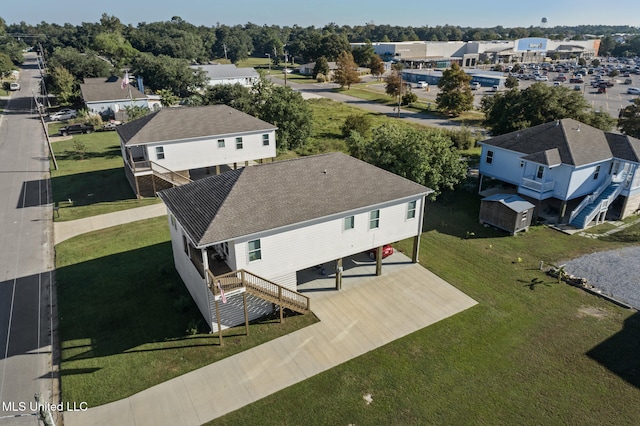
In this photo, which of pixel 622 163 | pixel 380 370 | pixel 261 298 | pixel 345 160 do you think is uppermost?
pixel 345 160

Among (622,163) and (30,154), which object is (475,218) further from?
(30,154)

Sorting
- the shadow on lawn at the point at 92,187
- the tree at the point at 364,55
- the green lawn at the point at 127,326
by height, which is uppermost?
the tree at the point at 364,55

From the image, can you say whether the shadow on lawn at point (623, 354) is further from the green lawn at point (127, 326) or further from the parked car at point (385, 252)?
the green lawn at point (127, 326)

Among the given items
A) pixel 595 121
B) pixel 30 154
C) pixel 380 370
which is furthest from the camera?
pixel 30 154

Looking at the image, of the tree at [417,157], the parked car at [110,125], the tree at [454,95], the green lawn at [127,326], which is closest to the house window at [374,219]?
the green lawn at [127,326]

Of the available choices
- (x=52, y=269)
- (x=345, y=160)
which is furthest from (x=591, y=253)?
(x=52, y=269)

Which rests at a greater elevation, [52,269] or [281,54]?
[281,54]

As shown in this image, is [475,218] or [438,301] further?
[475,218]
